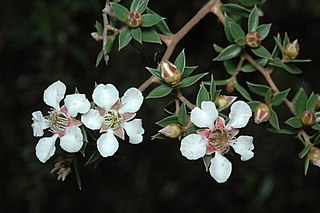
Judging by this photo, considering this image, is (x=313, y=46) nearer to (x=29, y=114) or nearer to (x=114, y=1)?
(x=29, y=114)

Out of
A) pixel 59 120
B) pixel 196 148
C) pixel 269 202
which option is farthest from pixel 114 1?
pixel 269 202

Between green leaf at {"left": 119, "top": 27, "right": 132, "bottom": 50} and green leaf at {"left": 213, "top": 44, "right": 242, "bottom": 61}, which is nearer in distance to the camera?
green leaf at {"left": 119, "top": 27, "right": 132, "bottom": 50}

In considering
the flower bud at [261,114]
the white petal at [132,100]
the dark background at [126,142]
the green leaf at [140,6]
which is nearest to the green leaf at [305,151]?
the flower bud at [261,114]

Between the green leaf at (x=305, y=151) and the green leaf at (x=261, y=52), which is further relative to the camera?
the green leaf at (x=261, y=52)

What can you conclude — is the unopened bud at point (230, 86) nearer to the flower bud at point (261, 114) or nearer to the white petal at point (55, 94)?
the flower bud at point (261, 114)

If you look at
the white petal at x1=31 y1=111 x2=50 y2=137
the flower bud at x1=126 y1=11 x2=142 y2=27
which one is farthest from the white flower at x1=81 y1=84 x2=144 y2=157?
the flower bud at x1=126 y1=11 x2=142 y2=27

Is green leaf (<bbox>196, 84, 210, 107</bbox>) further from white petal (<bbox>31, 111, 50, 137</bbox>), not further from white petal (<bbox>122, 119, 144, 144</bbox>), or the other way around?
white petal (<bbox>31, 111, 50, 137</bbox>)

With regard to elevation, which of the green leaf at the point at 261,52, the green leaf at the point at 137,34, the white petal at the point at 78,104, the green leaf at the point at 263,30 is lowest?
the green leaf at the point at 261,52
